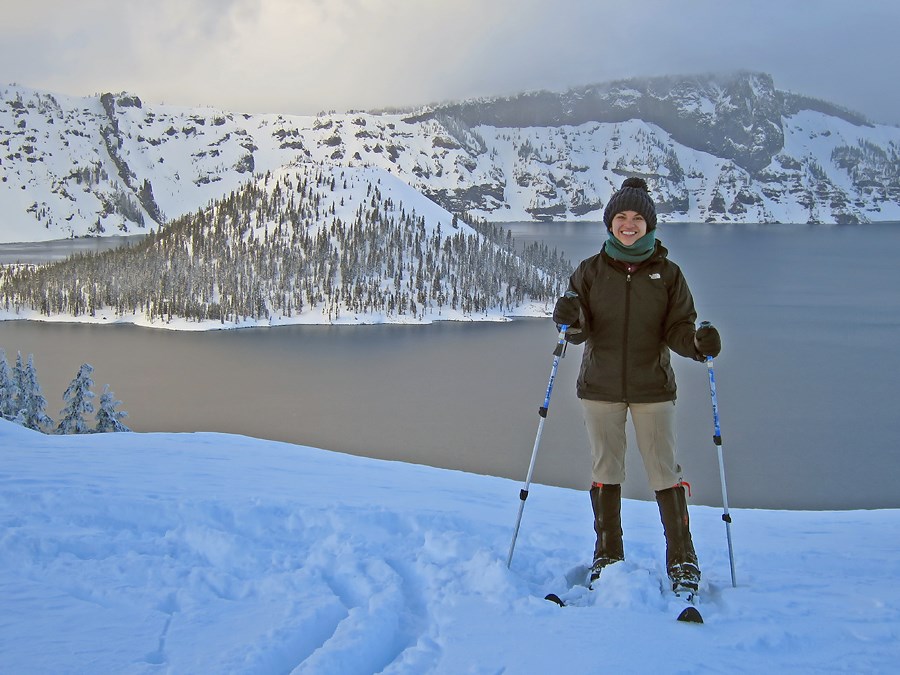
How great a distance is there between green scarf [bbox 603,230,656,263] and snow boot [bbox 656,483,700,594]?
217 centimetres

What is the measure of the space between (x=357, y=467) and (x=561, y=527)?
17.0ft

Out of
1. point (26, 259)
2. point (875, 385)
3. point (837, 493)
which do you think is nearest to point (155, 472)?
point (837, 493)

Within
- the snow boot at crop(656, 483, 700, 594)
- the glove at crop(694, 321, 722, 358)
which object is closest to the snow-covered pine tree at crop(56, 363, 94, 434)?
the snow boot at crop(656, 483, 700, 594)

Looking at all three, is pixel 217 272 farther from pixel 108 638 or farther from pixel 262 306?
pixel 108 638

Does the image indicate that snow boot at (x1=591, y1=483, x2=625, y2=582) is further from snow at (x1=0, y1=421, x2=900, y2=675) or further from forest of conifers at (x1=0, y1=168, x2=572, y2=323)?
forest of conifers at (x1=0, y1=168, x2=572, y2=323)

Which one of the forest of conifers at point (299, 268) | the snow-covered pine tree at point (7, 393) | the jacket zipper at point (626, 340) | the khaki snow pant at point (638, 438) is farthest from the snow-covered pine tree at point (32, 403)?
the forest of conifers at point (299, 268)

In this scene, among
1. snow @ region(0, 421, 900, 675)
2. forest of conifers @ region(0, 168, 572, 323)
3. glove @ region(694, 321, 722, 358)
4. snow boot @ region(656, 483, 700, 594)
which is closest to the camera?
snow @ region(0, 421, 900, 675)

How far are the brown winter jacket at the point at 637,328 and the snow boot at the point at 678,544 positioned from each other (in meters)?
0.92

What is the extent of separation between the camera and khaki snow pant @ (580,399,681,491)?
21.0ft

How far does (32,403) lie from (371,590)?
39604 mm

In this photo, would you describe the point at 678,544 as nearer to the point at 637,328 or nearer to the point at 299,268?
the point at 637,328

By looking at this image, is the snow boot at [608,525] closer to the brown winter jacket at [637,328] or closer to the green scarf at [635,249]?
the brown winter jacket at [637,328]

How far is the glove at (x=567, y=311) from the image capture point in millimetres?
6332

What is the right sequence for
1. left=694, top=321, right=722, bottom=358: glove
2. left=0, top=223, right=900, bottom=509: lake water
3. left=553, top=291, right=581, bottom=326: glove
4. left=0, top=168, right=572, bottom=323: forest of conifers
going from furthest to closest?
left=0, top=168, right=572, bottom=323: forest of conifers, left=0, top=223, right=900, bottom=509: lake water, left=553, top=291, right=581, bottom=326: glove, left=694, top=321, right=722, bottom=358: glove
